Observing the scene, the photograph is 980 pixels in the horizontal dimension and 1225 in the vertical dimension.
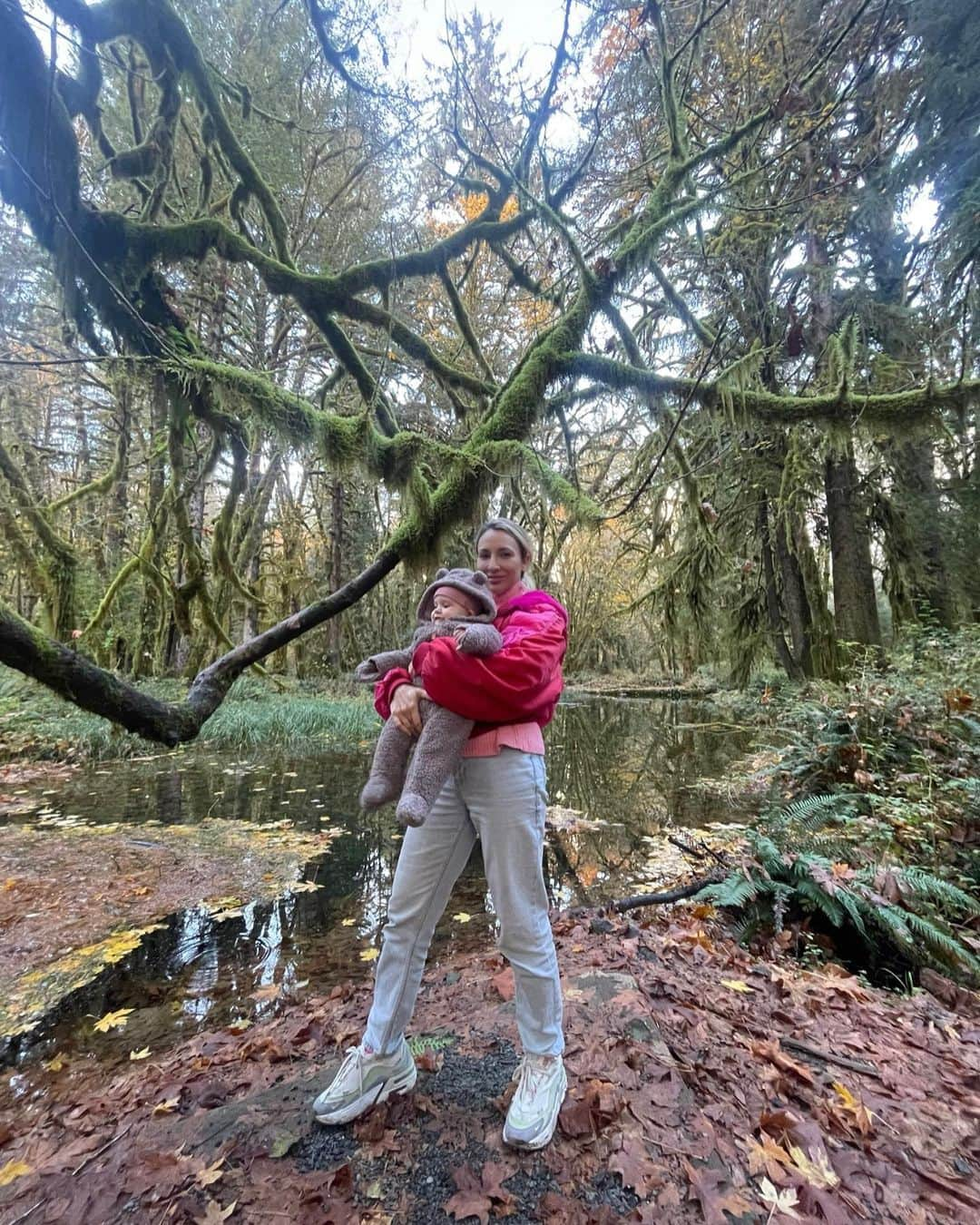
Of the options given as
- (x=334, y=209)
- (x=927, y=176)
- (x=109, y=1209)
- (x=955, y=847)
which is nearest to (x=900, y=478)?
(x=927, y=176)

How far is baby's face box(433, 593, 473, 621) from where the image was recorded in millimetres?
1826

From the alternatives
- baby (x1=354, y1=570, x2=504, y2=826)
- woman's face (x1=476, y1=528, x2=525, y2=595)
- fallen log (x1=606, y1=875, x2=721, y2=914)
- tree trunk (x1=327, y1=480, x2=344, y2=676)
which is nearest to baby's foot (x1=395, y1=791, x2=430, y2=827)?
baby (x1=354, y1=570, x2=504, y2=826)

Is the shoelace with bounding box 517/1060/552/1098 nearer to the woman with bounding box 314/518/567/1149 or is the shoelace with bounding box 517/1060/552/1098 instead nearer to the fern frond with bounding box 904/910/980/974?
the woman with bounding box 314/518/567/1149

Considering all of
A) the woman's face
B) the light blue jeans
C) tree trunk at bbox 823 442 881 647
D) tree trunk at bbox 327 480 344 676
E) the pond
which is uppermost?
tree trunk at bbox 327 480 344 676

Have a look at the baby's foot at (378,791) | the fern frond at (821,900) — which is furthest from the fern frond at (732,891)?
the baby's foot at (378,791)

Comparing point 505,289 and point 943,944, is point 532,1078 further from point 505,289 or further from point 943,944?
point 505,289

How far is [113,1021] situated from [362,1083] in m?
1.85

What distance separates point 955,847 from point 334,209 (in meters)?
10.1

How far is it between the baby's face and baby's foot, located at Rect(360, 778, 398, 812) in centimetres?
56

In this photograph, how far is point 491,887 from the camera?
1677 mm

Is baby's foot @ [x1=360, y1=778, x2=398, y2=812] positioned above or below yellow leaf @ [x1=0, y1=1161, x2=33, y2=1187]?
above

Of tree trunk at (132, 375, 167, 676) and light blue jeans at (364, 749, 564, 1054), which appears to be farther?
tree trunk at (132, 375, 167, 676)

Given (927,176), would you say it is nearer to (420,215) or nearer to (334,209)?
(420,215)

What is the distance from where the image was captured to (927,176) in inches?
235
